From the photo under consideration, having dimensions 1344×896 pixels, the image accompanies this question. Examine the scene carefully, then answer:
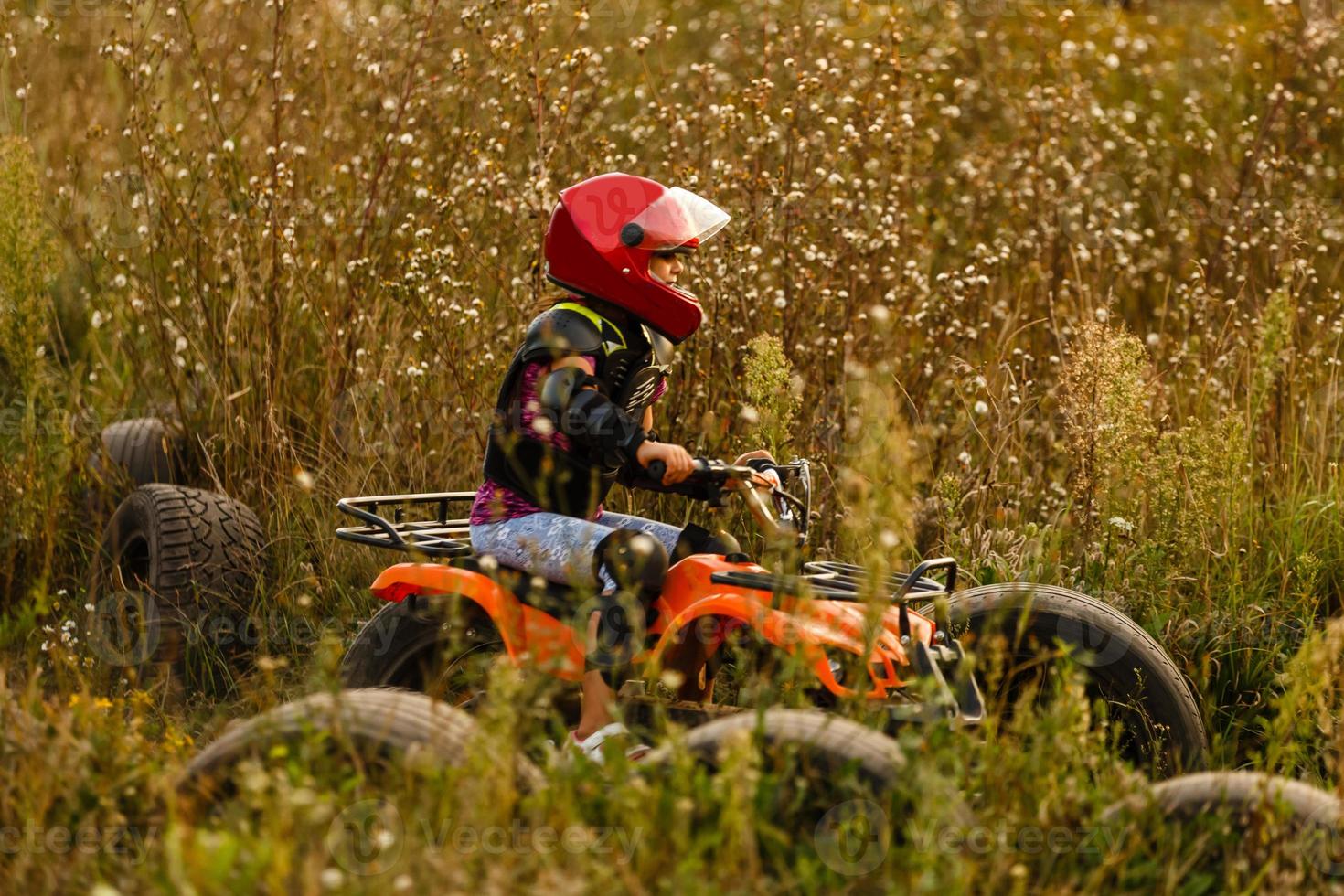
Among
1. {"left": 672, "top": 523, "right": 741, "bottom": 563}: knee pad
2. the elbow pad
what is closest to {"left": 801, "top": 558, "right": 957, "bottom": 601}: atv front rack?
{"left": 672, "top": 523, "right": 741, "bottom": 563}: knee pad

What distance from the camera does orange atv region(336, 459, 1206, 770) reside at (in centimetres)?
349

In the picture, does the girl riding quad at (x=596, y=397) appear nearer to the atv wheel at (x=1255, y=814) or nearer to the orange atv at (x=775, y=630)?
the orange atv at (x=775, y=630)

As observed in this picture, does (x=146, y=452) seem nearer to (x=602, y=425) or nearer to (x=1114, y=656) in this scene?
(x=602, y=425)

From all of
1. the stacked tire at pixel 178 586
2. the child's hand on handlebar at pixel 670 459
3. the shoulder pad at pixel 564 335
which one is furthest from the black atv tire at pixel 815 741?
the stacked tire at pixel 178 586

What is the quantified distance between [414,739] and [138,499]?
2748 millimetres

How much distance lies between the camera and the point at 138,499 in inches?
209

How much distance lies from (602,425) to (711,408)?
1923mm

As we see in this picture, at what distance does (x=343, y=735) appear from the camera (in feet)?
9.55

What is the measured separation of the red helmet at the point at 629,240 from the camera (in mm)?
4059

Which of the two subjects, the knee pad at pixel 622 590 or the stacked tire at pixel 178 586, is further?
the stacked tire at pixel 178 586

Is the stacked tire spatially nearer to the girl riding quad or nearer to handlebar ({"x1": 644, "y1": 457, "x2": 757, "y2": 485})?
the girl riding quad

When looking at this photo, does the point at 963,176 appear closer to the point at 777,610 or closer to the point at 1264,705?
the point at 1264,705

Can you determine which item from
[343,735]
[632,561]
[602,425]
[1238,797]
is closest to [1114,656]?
[1238,797]

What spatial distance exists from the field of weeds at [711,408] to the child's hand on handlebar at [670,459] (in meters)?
0.23
